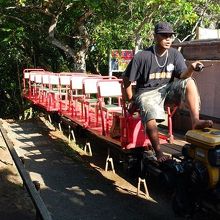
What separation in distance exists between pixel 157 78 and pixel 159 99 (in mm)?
294

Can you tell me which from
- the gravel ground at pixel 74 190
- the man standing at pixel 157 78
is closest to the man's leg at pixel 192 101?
the man standing at pixel 157 78

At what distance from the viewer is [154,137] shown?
16.4 ft

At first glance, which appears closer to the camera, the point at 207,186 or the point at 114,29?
the point at 207,186

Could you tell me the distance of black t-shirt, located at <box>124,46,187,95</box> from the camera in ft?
17.9

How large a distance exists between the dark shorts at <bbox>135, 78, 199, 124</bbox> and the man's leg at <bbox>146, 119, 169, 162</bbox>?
0.07 meters

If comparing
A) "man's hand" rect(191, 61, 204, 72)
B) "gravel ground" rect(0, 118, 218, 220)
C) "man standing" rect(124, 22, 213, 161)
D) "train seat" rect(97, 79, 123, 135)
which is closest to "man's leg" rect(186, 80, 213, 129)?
"man standing" rect(124, 22, 213, 161)

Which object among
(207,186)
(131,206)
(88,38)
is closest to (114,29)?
(88,38)

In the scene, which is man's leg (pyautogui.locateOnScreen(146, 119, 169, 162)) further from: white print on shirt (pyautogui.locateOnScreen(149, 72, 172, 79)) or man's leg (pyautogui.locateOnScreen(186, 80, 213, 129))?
white print on shirt (pyautogui.locateOnScreen(149, 72, 172, 79))

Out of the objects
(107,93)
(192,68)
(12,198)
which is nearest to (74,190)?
(12,198)

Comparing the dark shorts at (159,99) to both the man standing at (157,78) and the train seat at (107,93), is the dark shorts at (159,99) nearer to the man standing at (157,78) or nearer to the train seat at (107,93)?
the man standing at (157,78)

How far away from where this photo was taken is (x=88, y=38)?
47.3ft

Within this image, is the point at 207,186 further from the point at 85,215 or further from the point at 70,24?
the point at 70,24

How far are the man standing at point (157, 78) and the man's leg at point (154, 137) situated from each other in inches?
0.5

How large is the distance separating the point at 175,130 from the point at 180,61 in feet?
12.6
